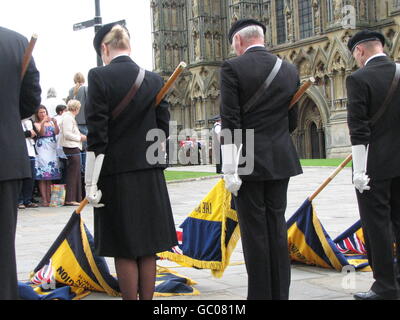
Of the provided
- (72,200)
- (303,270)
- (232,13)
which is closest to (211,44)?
(232,13)

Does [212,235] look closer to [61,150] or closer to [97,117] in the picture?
[97,117]

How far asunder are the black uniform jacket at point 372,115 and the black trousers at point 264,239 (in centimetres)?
85

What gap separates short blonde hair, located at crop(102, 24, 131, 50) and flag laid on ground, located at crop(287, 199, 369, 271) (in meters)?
2.63

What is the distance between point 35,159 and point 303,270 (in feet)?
25.3

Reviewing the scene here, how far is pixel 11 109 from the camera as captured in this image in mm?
3727

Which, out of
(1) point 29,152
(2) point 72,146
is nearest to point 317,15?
(2) point 72,146

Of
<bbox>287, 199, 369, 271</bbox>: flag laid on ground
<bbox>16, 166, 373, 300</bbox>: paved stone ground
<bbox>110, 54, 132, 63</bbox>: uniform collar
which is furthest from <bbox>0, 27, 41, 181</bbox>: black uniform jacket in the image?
<bbox>287, 199, 369, 271</bbox>: flag laid on ground

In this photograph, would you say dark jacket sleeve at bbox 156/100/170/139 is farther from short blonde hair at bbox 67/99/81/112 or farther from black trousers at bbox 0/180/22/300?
short blonde hair at bbox 67/99/81/112

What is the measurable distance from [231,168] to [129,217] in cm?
80

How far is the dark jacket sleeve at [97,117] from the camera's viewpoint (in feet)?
13.7

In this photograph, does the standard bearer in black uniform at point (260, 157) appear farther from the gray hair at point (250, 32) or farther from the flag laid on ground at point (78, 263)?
the flag laid on ground at point (78, 263)

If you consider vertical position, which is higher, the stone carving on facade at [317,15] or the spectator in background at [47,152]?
the stone carving on facade at [317,15]

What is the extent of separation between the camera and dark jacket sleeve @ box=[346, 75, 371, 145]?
476cm

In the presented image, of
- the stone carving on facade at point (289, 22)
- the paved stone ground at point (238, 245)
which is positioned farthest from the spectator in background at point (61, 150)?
the stone carving on facade at point (289, 22)
